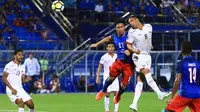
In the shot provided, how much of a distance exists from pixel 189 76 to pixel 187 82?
0.50 ft

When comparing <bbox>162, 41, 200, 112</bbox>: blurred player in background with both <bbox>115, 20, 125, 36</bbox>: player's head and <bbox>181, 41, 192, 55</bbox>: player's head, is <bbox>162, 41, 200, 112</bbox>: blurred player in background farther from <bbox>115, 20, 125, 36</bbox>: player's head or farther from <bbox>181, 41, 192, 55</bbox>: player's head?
<bbox>115, 20, 125, 36</bbox>: player's head

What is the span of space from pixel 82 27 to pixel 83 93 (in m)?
8.21

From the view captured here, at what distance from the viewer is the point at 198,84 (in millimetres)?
13594

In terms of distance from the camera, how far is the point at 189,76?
1350cm

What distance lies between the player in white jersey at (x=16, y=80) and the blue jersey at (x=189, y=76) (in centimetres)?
582

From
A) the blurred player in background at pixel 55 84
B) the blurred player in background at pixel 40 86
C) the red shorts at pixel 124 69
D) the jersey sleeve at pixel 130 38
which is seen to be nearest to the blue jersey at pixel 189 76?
the jersey sleeve at pixel 130 38

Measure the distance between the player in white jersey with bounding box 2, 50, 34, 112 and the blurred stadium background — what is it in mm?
17384

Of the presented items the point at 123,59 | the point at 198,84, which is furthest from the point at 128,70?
the point at 198,84

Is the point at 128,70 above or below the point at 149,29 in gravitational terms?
below

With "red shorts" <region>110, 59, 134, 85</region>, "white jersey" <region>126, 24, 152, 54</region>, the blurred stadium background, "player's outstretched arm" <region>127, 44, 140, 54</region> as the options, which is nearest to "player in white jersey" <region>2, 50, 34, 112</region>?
"red shorts" <region>110, 59, 134, 85</region>

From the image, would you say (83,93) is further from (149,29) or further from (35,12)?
(149,29)

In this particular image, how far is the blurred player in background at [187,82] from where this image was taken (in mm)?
13469

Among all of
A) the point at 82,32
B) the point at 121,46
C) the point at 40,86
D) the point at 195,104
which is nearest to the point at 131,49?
the point at 121,46

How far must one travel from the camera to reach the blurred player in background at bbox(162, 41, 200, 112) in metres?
13.5
